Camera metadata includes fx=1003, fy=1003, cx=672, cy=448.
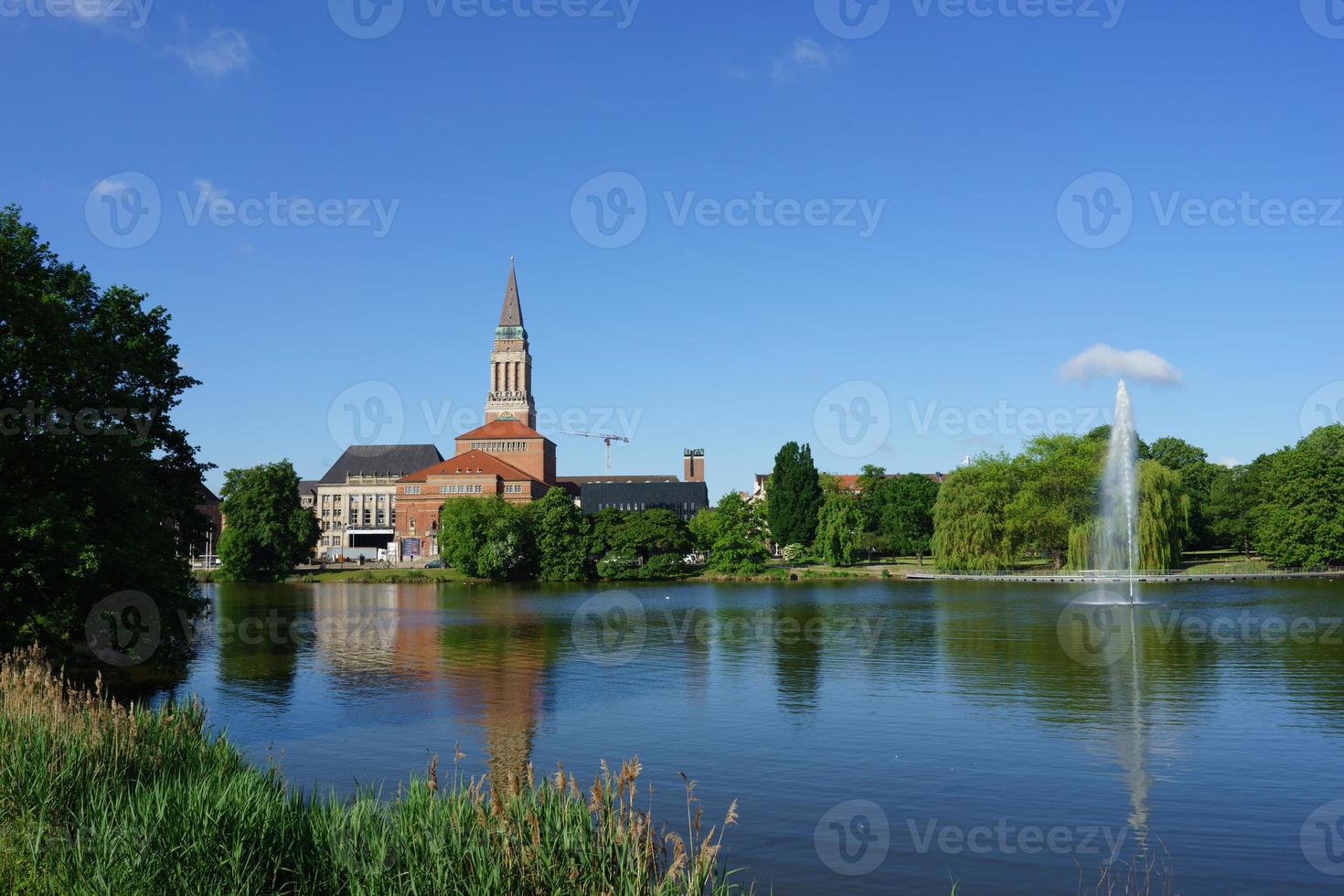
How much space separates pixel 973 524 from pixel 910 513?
23.7 m

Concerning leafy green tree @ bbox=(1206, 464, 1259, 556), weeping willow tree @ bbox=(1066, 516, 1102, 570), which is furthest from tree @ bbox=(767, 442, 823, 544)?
leafy green tree @ bbox=(1206, 464, 1259, 556)

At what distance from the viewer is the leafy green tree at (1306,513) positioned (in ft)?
257

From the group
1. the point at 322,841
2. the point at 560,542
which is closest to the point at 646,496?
the point at 560,542

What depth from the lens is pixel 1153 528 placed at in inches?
2916

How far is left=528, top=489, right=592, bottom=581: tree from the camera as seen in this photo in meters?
95.4

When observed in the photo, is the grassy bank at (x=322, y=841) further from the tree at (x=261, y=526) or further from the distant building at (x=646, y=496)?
the distant building at (x=646, y=496)

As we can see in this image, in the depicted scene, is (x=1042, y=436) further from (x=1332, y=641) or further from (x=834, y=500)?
(x=1332, y=641)

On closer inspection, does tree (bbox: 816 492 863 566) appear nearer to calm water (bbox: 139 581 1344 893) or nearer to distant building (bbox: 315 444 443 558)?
calm water (bbox: 139 581 1344 893)

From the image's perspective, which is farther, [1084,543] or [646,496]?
[646,496]

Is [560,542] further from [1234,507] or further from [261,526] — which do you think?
[1234,507]

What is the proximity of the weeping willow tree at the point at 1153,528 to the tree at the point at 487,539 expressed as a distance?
49056mm

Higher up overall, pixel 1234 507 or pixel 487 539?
pixel 1234 507

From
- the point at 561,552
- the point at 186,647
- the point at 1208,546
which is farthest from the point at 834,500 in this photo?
the point at 186,647

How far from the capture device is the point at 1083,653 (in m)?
34.3
